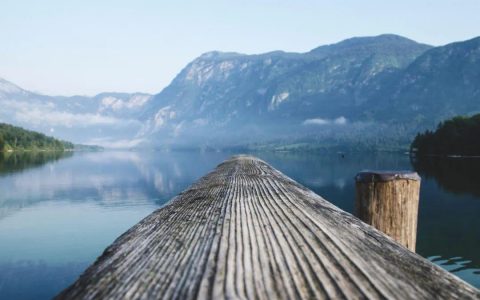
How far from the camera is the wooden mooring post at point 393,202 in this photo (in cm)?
572

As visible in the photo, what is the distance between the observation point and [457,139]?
4348 inches

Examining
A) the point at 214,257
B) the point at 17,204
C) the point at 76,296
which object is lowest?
the point at 17,204

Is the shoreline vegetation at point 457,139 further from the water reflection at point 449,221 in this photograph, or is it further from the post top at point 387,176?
the post top at point 387,176

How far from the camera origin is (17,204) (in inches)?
1391

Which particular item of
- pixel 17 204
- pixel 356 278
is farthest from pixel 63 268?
pixel 17 204

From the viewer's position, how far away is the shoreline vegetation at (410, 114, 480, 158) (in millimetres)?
107375

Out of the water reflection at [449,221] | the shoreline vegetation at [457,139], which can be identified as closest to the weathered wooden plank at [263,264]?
the water reflection at [449,221]

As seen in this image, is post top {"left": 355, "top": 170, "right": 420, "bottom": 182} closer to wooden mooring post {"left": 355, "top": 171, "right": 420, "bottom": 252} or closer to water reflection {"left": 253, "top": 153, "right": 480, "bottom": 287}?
wooden mooring post {"left": 355, "top": 171, "right": 420, "bottom": 252}

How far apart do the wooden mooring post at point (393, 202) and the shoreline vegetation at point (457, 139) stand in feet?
383

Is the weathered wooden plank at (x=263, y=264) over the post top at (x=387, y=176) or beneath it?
beneath

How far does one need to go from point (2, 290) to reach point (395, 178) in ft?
52.3

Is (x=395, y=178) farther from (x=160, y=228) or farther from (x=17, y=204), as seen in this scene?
(x=17, y=204)

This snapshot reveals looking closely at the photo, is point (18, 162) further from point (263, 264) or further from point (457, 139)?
point (457, 139)

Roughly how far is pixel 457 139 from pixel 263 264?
12322 cm
